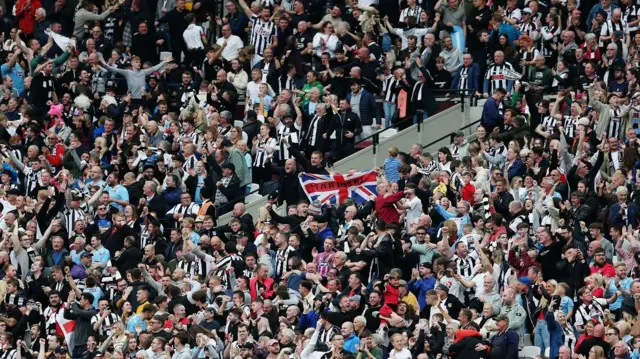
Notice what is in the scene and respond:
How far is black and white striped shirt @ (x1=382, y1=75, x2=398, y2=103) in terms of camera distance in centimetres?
3311

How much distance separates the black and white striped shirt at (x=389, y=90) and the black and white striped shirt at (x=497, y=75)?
1.65 meters

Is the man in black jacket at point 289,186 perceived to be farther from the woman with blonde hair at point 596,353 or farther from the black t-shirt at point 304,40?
the woman with blonde hair at point 596,353

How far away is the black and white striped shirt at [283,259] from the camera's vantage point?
28.1 metres

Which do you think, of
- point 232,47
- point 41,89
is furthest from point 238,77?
point 41,89

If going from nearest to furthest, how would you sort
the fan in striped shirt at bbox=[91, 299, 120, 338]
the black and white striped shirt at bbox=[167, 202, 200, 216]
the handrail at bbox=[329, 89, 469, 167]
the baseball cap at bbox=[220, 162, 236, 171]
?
1. the fan in striped shirt at bbox=[91, 299, 120, 338]
2. the black and white striped shirt at bbox=[167, 202, 200, 216]
3. the baseball cap at bbox=[220, 162, 236, 171]
4. the handrail at bbox=[329, 89, 469, 167]

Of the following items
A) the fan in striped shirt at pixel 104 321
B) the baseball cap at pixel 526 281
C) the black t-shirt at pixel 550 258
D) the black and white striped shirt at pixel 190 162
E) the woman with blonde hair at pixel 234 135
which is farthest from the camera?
the woman with blonde hair at pixel 234 135

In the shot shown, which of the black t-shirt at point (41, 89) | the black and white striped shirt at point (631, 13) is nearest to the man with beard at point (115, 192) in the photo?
the black t-shirt at point (41, 89)

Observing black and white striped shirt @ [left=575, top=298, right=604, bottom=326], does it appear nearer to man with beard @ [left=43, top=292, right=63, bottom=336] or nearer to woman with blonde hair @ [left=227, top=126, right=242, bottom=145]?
man with beard @ [left=43, top=292, right=63, bottom=336]

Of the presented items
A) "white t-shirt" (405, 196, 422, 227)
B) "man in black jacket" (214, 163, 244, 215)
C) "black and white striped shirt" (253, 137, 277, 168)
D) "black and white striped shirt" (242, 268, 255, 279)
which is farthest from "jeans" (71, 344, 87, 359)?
"black and white striped shirt" (253, 137, 277, 168)

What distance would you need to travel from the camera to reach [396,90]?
3325 centimetres

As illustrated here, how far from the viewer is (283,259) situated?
28.2 m

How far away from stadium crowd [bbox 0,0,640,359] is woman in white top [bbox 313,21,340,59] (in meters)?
0.08

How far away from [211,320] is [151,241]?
3.64m

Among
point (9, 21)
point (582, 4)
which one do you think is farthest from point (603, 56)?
point (9, 21)
